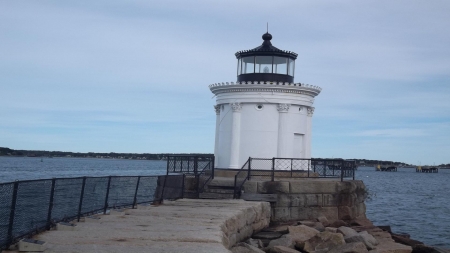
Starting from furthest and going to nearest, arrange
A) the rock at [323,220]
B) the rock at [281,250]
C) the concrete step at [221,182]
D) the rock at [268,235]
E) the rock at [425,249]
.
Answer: the concrete step at [221,182]
the rock at [323,220]
the rock at [425,249]
the rock at [268,235]
the rock at [281,250]

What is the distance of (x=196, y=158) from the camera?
18.6 m

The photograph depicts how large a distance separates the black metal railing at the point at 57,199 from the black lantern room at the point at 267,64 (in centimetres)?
572

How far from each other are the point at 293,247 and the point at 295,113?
7.31 metres

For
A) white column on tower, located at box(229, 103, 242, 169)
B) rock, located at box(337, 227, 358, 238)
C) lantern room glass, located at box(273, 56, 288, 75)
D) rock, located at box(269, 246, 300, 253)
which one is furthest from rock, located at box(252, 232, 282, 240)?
lantern room glass, located at box(273, 56, 288, 75)

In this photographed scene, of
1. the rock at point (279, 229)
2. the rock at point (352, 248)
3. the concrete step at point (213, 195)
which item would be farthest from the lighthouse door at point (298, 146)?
the rock at point (352, 248)

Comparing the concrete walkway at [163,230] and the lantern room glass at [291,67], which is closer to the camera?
the concrete walkway at [163,230]

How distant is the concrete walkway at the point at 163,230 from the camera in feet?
28.5

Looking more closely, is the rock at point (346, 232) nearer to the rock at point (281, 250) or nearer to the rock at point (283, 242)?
the rock at point (283, 242)

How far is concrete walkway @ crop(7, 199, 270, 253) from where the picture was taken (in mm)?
8680

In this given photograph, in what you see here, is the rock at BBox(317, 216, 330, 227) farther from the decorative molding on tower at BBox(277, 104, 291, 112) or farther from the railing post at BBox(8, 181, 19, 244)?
the railing post at BBox(8, 181, 19, 244)

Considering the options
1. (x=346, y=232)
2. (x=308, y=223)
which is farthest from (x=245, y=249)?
(x=308, y=223)

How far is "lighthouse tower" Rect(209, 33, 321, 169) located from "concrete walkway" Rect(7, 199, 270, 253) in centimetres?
472

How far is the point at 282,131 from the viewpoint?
19297mm

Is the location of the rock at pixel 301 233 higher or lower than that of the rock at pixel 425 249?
higher
